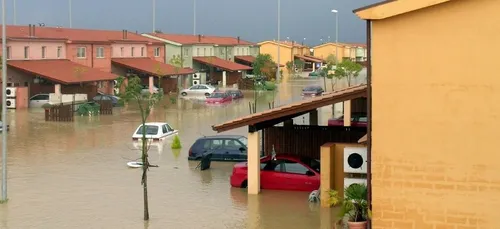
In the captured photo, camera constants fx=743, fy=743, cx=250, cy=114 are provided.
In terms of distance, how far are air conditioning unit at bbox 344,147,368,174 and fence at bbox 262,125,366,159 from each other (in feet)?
20.1

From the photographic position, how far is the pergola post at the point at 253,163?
19172 millimetres

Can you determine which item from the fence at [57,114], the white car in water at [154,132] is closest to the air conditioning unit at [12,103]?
the fence at [57,114]

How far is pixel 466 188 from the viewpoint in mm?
12953

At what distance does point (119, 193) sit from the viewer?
66.8 ft

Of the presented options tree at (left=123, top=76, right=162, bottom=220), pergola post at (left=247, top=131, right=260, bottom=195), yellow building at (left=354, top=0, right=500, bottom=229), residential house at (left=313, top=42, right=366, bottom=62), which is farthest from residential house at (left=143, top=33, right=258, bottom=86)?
yellow building at (left=354, top=0, right=500, bottom=229)

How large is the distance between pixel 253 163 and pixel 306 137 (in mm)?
5012

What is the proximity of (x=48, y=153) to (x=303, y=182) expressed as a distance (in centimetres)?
1265

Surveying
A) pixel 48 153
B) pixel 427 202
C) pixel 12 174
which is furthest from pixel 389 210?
pixel 48 153

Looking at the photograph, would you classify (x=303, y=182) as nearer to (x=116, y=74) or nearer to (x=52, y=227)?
(x=52, y=227)

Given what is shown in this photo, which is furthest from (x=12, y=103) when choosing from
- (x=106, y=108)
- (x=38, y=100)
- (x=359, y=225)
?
(x=359, y=225)

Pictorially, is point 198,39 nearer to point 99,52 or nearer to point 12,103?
point 99,52

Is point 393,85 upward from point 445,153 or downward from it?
upward

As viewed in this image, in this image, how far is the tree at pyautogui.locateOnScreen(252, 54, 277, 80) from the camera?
8338 centimetres

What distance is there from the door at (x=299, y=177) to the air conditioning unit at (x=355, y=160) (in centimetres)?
256
